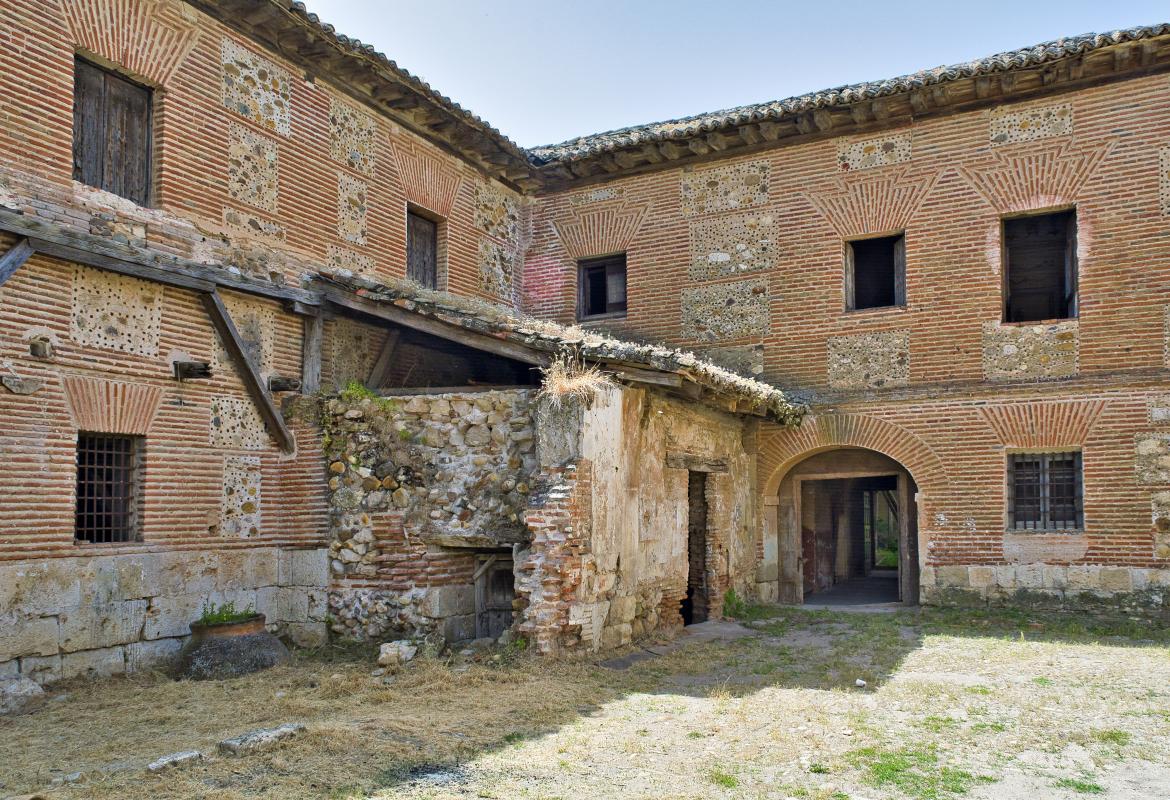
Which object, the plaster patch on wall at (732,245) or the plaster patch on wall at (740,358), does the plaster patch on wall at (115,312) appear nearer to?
the plaster patch on wall at (740,358)

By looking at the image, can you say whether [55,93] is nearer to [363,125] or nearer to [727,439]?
[363,125]

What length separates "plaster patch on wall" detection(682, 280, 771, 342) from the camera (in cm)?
1299

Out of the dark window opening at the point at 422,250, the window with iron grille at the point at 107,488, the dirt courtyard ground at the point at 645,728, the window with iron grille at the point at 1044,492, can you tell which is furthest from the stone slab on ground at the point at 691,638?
the dark window opening at the point at 422,250

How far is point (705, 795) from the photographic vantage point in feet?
16.0

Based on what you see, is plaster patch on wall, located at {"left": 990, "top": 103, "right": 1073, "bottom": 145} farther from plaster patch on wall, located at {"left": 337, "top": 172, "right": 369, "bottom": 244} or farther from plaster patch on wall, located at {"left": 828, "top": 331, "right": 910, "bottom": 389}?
plaster patch on wall, located at {"left": 337, "top": 172, "right": 369, "bottom": 244}

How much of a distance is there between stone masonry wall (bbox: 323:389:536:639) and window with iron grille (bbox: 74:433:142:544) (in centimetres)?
189

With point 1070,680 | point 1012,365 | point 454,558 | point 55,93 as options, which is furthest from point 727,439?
point 55,93

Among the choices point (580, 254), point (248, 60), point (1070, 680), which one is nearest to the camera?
point (1070, 680)

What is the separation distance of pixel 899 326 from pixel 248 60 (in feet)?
27.8

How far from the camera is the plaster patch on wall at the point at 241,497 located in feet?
29.9

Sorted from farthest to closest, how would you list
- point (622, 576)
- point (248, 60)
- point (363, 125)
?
point (363, 125) < point (248, 60) < point (622, 576)

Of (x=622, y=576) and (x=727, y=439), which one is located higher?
(x=727, y=439)

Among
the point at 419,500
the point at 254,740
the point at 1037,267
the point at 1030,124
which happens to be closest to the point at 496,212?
the point at 419,500

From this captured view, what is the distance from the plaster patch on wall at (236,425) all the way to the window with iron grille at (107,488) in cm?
79
